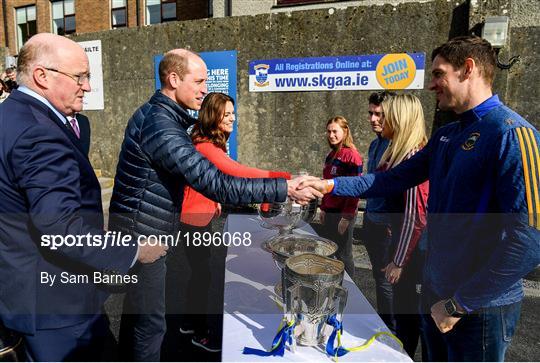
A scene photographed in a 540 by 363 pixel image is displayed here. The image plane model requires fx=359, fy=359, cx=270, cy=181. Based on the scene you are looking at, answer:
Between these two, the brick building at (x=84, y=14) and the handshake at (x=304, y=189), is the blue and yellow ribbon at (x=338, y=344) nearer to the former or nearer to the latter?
the handshake at (x=304, y=189)

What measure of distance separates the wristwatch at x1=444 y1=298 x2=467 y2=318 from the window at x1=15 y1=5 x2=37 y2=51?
2219cm

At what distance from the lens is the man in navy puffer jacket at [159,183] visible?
7.07 ft

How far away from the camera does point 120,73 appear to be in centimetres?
868

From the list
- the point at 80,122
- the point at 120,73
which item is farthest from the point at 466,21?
the point at 120,73

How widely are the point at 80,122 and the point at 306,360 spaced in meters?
4.21

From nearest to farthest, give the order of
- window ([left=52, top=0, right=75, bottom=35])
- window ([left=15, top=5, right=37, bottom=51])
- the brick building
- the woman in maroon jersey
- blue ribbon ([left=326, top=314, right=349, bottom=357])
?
blue ribbon ([left=326, top=314, right=349, bottom=357]) < the woman in maroon jersey < the brick building < window ([left=52, top=0, right=75, bottom=35]) < window ([left=15, top=5, right=37, bottom=51])

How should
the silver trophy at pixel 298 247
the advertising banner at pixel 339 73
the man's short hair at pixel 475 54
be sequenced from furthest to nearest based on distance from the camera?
the advertising banner at pixel 339 73 → the silver trophy at pixel 298 247 → the man's short hair at pixel 475 54

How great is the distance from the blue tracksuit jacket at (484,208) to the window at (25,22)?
71.9ft


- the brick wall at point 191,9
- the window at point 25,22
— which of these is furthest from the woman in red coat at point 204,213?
the window at point 25,22

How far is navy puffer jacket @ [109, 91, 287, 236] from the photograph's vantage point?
214 cm

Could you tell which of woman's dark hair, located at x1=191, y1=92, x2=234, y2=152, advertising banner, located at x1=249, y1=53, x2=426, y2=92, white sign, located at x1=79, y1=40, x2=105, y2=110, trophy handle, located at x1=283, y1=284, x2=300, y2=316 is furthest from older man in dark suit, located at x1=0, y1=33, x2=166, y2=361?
white sign, located at x1=79, y1=40, x2=105, y2=110

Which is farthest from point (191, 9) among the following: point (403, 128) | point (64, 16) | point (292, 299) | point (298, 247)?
point (292, 299)

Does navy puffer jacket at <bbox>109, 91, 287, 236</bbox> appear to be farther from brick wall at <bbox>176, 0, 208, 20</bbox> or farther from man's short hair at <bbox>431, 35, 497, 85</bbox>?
brick wall at <bbox>176, 0, 208, 20</bbox>

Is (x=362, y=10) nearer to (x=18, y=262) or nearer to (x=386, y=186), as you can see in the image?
(x=386, y=186)
